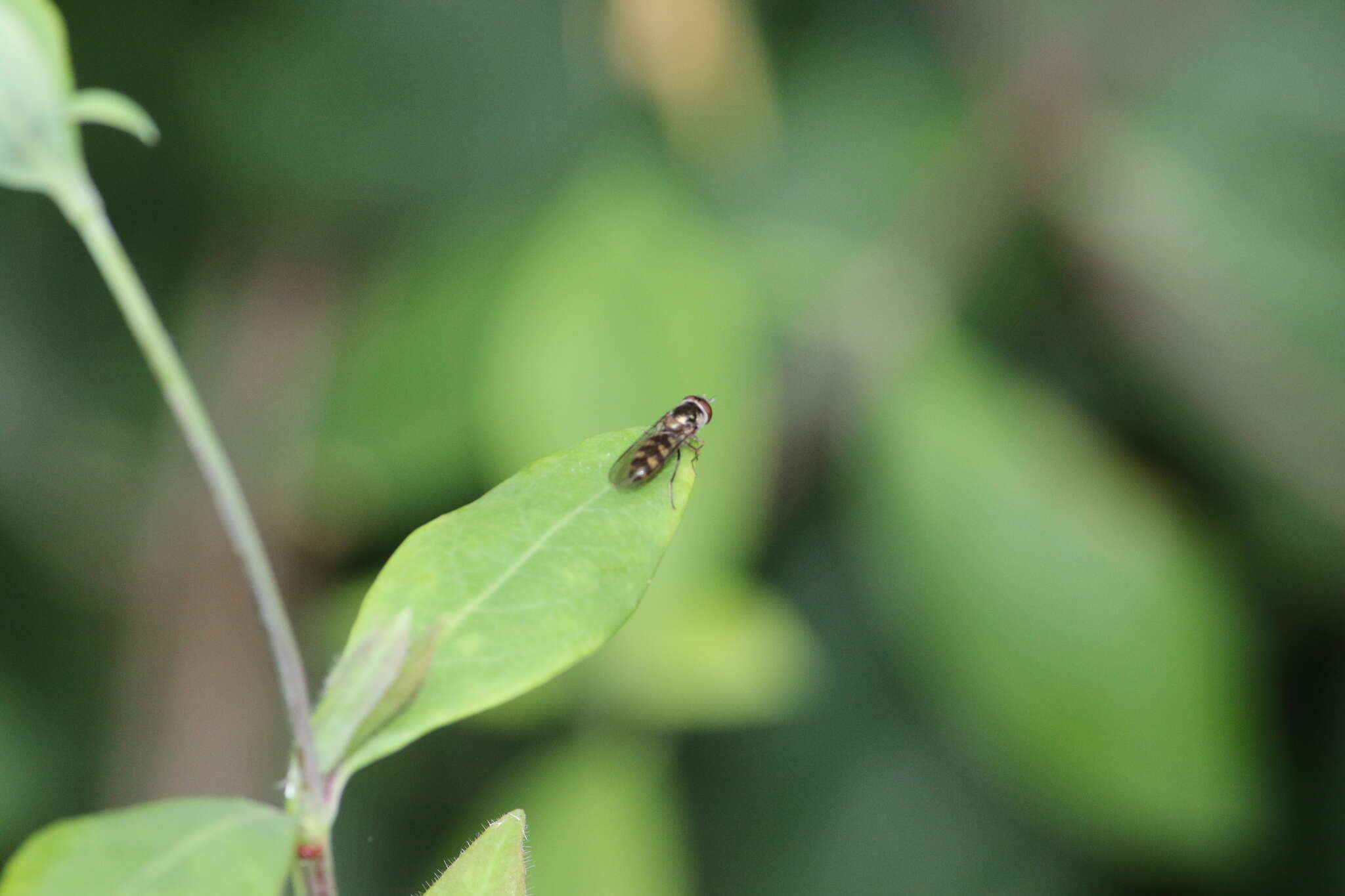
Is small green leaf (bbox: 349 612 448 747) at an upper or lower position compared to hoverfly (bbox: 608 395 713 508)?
lower

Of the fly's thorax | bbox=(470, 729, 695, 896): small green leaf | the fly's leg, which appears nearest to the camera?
the fly's leg

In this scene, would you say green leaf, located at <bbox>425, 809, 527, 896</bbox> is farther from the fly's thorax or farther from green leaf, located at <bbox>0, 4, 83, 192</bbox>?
the fly's thorax

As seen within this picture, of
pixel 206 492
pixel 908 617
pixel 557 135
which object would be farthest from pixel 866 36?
pixel 206 492

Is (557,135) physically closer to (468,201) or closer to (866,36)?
(468,201)

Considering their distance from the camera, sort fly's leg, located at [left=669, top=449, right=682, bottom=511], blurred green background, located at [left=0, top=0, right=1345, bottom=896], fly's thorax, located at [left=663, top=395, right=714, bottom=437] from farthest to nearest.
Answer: blurred green background, located at [left=0, top=0, right=1345, bottom=896]
fly's thorax, located at [left=663, top=395, right=714, bottom=437]
fly's leg, located at [left=669, top=449, right=682, bottom=511]

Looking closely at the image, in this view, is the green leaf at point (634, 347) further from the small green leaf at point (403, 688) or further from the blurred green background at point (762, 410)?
the small green leaf at point (403, 688)

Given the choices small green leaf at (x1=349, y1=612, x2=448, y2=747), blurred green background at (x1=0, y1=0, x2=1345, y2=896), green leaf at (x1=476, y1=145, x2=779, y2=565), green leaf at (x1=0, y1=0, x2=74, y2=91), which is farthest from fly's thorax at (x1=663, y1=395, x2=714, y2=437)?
green leaf at (x1=0, y1=0, x2=74, y2=91)
